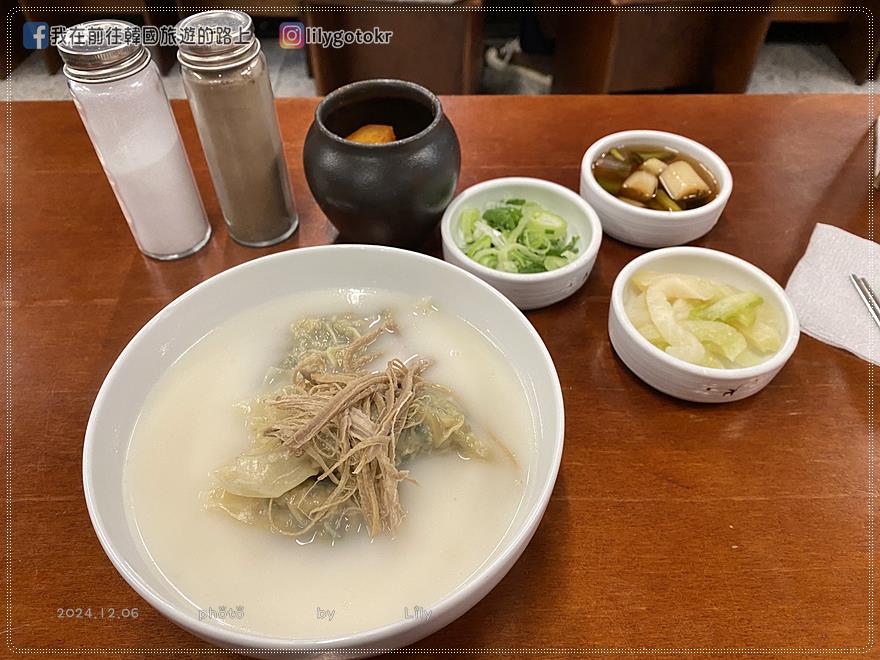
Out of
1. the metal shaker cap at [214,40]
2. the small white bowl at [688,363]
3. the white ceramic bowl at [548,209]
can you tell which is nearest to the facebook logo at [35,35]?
→ the metal shaker cap at [214,40]

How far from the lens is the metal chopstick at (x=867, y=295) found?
3.69 feet

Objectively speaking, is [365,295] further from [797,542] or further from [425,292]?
[797,542]

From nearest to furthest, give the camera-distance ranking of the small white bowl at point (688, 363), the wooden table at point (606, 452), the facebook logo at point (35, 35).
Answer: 1. the wooden table at point (606, 452)
2. the small white bowl at point (688, 363)
3. the facebook logo at point (35, 35)

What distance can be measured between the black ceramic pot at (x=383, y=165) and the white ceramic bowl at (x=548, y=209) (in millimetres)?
72

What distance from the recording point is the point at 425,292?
106 cm

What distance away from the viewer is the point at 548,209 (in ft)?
4.33

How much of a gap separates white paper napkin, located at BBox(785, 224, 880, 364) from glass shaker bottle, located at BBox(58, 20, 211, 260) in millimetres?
1179

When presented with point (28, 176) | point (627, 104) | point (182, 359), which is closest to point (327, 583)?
point (182, 359)

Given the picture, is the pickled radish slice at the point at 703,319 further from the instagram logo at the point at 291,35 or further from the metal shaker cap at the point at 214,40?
the instagram logo at the point at 291,35

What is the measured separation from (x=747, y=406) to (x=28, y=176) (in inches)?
61.9

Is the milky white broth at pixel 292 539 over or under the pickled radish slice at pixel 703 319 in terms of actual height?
over

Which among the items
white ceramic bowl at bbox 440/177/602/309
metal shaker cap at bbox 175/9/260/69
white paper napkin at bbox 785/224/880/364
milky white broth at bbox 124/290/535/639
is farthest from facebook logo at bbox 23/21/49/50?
white paper napkin at bbox 785/224/880/364

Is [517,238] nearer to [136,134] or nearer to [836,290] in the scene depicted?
[836,290]

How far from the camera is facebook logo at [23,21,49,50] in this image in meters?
3.15
